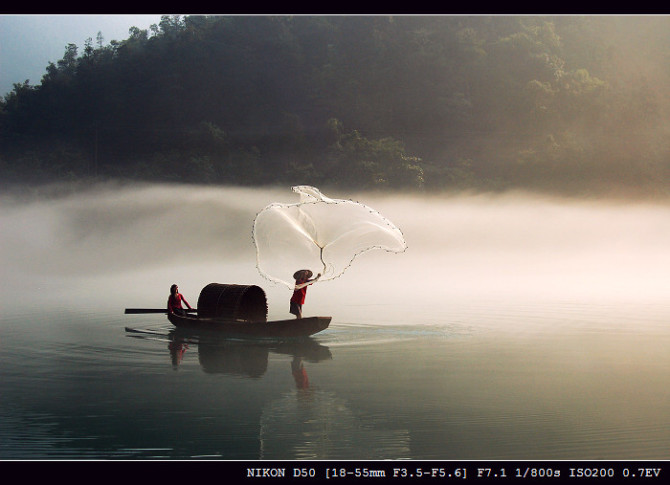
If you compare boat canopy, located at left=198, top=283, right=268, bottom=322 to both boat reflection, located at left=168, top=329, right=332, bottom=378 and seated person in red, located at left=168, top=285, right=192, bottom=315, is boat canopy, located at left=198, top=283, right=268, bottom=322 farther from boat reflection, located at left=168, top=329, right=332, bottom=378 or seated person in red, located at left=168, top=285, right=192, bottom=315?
seated person in red, located at left=168, top=285, right=192, bottom=315

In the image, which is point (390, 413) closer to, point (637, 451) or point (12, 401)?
point (637, 451)

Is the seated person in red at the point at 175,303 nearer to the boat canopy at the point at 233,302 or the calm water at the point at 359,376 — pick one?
the calm water at the point at 359,376

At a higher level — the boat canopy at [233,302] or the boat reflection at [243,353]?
the boat canopy at [233,302]

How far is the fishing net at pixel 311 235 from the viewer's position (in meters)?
21.8

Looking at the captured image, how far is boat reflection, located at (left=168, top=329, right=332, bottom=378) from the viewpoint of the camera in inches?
749

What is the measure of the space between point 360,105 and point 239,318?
270 feet

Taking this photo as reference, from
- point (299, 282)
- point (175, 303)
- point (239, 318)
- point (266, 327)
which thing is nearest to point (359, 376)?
point (299, 282)

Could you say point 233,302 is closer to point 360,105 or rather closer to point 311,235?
point 311,235

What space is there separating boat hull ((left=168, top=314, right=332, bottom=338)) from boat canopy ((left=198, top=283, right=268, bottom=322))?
227mm

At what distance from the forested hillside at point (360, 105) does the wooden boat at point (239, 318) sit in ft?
209

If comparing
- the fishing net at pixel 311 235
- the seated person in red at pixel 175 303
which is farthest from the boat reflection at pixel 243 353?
the fishing net at pixel 311 235

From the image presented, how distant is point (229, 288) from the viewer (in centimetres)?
2380

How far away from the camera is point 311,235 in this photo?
22406 mm

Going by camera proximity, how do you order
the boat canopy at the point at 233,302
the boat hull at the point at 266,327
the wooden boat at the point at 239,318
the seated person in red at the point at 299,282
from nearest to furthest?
1. the seated person in red at the point at 299,282
2. the boat hull at the point at 266,327
3. the wooden boat at the point at 239,318
4. the boat canopy at the point at 233,302
